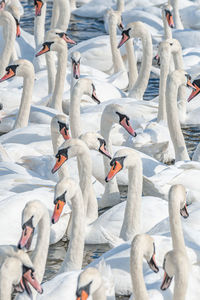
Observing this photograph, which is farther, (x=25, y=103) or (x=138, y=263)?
(x=25, y=103)

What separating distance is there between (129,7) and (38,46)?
179 inches

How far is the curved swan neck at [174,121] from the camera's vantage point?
34.6 ft

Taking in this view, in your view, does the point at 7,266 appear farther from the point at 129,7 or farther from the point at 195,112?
the point at 129,7

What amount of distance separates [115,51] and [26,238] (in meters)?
6.99

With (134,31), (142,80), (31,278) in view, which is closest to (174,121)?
(142,80)

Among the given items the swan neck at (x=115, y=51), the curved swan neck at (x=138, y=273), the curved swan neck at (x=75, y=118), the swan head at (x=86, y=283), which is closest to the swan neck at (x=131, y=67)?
the swan neck at (x=115, y=51)

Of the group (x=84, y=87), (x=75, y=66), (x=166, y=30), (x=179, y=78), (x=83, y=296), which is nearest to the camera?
(x=83, y=296)

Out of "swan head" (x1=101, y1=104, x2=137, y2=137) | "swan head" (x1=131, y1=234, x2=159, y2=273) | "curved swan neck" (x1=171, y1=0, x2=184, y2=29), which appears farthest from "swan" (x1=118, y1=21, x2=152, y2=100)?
"swan head" (x1=131, y1=234, x2=159, y2=273)

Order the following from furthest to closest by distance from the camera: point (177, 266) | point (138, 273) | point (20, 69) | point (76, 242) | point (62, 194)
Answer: point (20, 69) < point (76, 242) < point (62, 194) < point (138, 273) < point (177, 266)

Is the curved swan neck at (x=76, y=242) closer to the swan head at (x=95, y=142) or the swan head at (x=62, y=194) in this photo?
the swan head at (x=62, y=194)

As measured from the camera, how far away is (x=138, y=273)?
6754mm

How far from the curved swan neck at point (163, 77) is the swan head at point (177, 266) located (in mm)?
5067

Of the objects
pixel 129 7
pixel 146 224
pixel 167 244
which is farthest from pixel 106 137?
pixel 129 7

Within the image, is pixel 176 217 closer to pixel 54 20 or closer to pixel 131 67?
pixel 131 67
